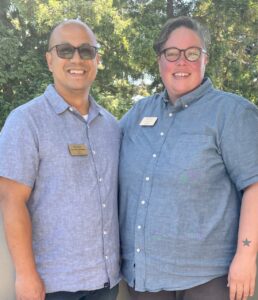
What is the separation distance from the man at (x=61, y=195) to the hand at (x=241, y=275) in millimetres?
513

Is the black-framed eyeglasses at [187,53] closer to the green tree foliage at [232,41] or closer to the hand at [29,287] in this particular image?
the hand at [29,287]

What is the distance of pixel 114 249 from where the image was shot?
198 cm

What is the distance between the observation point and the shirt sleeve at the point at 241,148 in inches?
72.2

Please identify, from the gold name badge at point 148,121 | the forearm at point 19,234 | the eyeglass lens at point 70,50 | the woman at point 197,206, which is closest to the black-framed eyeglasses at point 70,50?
the eyeglass lens at point 70,50

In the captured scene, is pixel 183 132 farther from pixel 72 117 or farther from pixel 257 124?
pixel 72 117

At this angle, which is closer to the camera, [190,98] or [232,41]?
[190,98]

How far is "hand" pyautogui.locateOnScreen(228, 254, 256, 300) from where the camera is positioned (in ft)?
5.97

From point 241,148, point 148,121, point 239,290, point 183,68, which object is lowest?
point 239,290

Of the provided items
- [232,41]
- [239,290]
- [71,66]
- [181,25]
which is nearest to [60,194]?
[71,66]

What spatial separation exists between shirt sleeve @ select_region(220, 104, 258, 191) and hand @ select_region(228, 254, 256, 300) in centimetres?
29

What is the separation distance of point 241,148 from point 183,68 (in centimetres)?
49

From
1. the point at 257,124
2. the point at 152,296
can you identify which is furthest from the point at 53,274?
the point at 257,124

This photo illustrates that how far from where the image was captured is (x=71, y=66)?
206 cm

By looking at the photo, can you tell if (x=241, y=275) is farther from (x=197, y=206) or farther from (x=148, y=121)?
(x=148, y=121)
